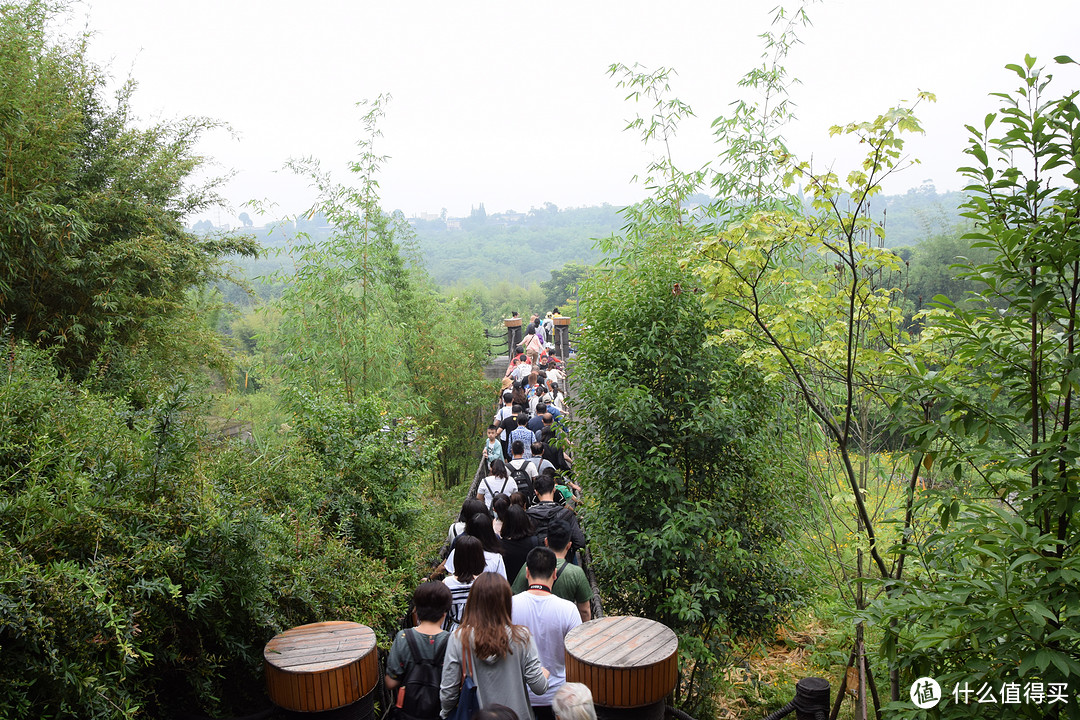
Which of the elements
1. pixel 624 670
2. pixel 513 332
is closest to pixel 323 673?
pixel 624 670

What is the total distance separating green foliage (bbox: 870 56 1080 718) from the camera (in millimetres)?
1670

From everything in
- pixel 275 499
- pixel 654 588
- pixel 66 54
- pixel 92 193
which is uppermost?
pixel 66 54

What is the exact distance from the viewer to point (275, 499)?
3.69 m

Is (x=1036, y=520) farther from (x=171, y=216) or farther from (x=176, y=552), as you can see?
(x=171, y=216)

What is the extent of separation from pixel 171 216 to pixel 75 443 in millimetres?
4248

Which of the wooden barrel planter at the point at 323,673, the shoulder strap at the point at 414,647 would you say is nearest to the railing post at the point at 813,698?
the shoulder strap at the point at 414,647

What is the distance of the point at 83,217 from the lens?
15.5 feet

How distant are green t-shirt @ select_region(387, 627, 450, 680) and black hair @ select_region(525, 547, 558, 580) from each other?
1.78 ft

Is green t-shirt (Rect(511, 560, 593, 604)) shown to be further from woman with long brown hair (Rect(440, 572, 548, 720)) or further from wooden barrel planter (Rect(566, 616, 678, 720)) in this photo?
woman with long brown hair (Rect(440, 572, 548, 720))

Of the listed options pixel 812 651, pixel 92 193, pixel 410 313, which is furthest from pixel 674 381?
pixel 410 313

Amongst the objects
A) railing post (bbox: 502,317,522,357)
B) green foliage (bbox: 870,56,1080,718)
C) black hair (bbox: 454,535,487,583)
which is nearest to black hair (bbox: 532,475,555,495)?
black hair (bbox: 454,535,487,583)

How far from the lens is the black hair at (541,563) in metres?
3.08

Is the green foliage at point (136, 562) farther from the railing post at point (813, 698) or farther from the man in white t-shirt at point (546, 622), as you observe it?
the railing post at point (813, 698)

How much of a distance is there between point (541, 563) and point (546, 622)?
0.26 metres
